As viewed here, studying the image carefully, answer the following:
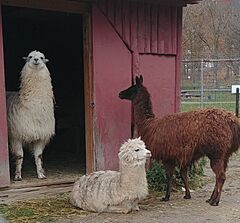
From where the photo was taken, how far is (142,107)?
6512 mm

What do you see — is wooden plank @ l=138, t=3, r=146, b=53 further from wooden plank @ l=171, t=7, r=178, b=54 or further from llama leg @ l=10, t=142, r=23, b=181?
llama leg @ l=10, t=142, r=23, b=181

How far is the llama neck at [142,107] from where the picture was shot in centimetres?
648

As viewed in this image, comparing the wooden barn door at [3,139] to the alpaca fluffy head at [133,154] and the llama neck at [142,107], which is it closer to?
the alpaca fluffy head at [133,154]

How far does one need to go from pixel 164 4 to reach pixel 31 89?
2.54 meters

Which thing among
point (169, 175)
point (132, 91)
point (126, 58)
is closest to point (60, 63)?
point (126, 58)

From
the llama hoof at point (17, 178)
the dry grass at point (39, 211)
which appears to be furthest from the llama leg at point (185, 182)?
the llama hoof at point (17, 178)

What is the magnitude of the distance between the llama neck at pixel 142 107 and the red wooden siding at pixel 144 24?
2.80ft

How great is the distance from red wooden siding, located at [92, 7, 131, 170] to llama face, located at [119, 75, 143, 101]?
0.26 metres

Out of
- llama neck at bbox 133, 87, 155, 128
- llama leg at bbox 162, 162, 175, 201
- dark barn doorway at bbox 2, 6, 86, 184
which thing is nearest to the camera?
llama leg at bbox 162, 162, 175, 201

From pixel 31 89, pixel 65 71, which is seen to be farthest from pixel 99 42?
pixel 65 71

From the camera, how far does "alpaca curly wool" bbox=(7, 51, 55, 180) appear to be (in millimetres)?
6590

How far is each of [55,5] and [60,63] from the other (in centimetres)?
437

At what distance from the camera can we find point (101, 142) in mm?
6676

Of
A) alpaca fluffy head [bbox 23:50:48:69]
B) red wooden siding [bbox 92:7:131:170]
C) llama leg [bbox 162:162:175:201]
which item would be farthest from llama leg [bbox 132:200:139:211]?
alpaca fluffy head [bbox 23:50:48:69]
